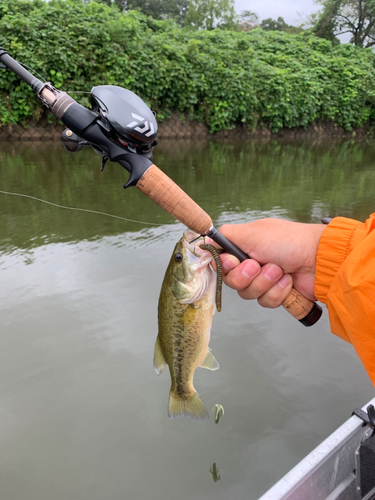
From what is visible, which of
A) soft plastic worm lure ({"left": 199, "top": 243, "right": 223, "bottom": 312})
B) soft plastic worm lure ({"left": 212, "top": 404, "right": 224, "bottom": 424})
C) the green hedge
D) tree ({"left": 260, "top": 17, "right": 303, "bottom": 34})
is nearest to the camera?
soft plastic worm lure ({"left": 199, "top": 243, "right": 223, "bottom": 312})

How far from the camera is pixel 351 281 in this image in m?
1.18

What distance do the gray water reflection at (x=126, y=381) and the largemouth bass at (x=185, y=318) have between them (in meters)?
0.43

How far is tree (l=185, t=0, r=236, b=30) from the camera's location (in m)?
29.8

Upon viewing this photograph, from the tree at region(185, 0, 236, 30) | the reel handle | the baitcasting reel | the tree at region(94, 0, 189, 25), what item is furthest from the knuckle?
the tree at region(94, 0, 189, 25)

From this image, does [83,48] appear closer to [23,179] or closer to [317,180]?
[23,179]

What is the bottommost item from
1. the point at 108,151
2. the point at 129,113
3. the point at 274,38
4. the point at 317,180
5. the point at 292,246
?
the point at 317,180

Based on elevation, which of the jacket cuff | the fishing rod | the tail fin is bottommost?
the tail fin

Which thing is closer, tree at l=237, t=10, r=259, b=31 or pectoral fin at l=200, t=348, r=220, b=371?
pectoral fin at l=200, t=348, r=220, b=371

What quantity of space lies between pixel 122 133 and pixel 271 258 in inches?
32.4

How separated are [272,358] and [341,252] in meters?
1.46

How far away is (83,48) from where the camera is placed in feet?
36.9

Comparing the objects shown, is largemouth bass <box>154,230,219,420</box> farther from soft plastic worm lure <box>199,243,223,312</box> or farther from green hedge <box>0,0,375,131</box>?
green hedge <box>0,0,375,131</box>

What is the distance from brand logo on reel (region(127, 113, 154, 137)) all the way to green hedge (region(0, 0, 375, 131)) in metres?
10.0

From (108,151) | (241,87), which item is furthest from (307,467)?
(241,87)
